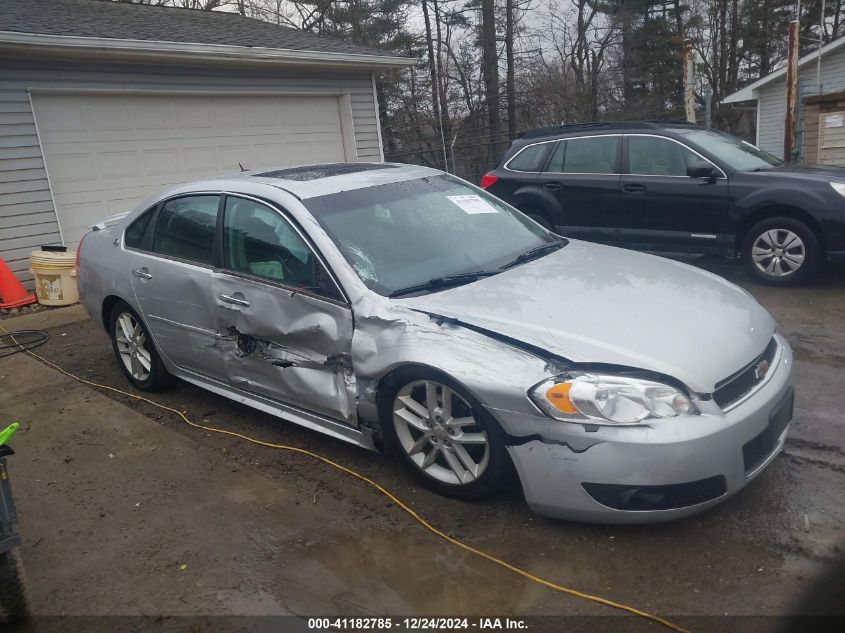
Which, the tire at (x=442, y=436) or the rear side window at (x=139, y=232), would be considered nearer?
the tire at (x=442, y=436)

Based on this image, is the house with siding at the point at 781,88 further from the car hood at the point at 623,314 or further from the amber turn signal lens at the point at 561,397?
the amber turn signal lens at the point at 561,397

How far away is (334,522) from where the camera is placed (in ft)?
10.5

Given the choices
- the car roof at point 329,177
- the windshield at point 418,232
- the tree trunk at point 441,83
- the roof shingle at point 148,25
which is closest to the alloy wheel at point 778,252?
the windshield at point 418,232

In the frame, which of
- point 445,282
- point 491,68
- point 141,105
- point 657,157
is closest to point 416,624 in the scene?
point 445,282

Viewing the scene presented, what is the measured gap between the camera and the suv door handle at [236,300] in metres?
3.89

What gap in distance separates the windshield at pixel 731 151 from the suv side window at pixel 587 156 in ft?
2.36

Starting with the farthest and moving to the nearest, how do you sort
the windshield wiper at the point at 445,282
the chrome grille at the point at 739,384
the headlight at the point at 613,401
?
the windshield wiper at the point at 445,282 → the chrome grille at the point at 739,384 → the headlight at the point at 613,401

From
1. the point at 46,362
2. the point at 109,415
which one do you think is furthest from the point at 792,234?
the point at 46,362

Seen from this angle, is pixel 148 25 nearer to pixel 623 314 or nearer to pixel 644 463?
pixel 623 314

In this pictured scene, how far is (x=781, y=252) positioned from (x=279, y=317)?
17.2 ft

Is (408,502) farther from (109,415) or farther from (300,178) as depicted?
(109,415)

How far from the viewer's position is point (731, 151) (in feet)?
24.0

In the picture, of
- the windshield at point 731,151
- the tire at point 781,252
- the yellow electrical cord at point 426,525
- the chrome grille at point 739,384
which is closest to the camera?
the yellow electrical cord at point 426,525

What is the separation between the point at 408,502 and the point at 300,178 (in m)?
2.01
